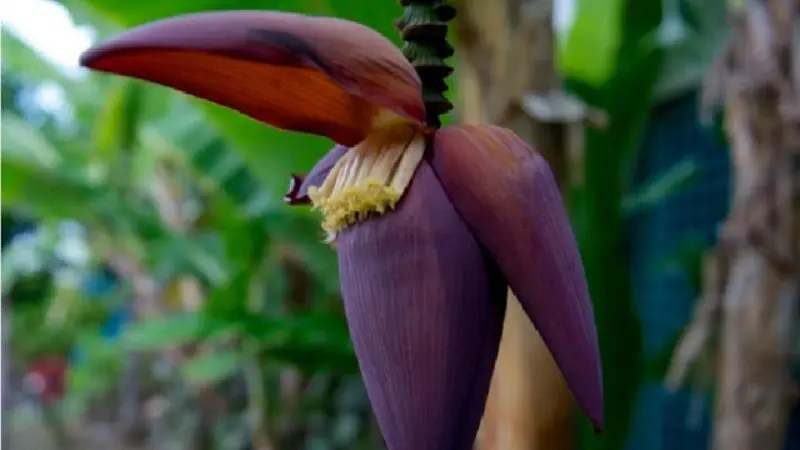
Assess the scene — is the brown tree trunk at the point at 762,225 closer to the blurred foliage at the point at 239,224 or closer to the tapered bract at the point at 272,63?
the blurred foliage at the point at 239,224

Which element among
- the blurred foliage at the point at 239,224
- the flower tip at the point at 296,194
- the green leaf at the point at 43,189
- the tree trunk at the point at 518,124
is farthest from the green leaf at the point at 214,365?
the flower tip at the point at 296,194

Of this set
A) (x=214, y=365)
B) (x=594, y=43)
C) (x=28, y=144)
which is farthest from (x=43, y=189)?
(x=594, y=43)

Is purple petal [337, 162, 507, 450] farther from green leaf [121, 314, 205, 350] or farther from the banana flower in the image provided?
green leaf [121, 314, 205, 350]

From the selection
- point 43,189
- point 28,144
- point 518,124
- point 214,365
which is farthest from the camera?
point 28,144

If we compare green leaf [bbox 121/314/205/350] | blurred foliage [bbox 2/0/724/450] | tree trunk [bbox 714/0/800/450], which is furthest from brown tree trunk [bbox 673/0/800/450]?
green leaf [bbox 121/314/205/350]

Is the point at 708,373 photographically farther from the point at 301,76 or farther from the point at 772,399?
the point at 301,76

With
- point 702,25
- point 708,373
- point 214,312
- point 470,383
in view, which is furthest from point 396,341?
point 702,25

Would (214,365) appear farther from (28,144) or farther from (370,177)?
(370,177)
